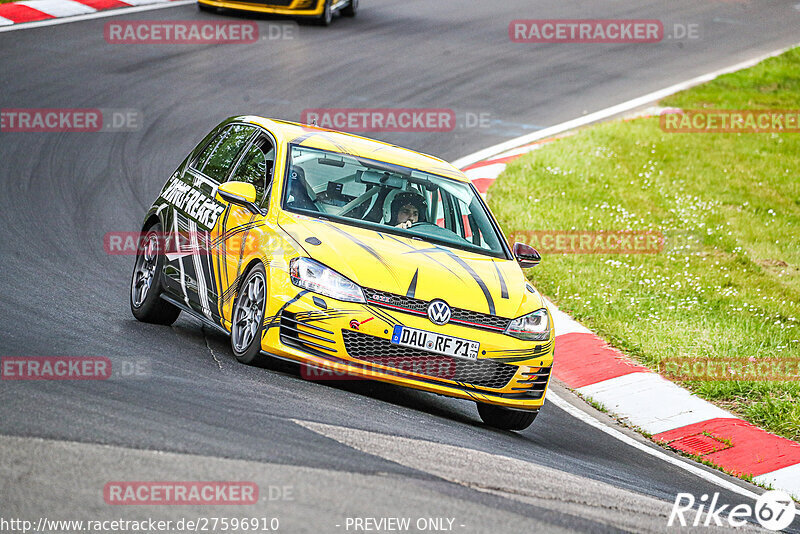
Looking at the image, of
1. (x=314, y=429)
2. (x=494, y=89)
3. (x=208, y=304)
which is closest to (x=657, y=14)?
(x=494, y=89)

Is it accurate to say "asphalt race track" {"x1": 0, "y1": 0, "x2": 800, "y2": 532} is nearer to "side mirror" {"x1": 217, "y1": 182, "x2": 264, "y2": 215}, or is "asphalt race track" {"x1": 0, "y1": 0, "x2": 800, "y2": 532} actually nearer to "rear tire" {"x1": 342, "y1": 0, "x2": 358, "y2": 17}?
"side mirror" {"x1": 217, "y1": 182, "x2": 264, "y2": 215}

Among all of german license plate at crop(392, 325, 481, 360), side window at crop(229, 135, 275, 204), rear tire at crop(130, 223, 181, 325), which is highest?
side window at crop(229, 135, 275, 204)

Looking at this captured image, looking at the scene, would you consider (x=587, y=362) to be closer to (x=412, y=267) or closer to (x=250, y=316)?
(x=412, y=267)

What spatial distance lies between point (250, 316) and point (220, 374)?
0.49m

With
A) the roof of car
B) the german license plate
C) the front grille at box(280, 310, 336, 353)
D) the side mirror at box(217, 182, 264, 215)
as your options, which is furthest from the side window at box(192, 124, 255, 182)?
the german license plate

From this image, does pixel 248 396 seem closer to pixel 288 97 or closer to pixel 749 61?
pixel 288 97

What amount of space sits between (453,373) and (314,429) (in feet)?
4.89

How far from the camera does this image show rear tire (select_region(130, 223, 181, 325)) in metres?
8.83

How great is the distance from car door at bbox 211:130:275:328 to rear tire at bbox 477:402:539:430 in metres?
1.87

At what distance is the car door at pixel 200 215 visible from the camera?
817 centimetres

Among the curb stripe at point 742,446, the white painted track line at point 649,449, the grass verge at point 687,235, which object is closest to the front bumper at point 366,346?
the white painted track line at point 649,449

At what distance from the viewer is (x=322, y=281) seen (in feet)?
23.2

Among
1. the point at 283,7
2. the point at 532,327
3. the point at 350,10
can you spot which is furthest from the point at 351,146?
the point at 350,10

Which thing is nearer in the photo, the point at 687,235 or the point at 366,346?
→ the point at 366,346
